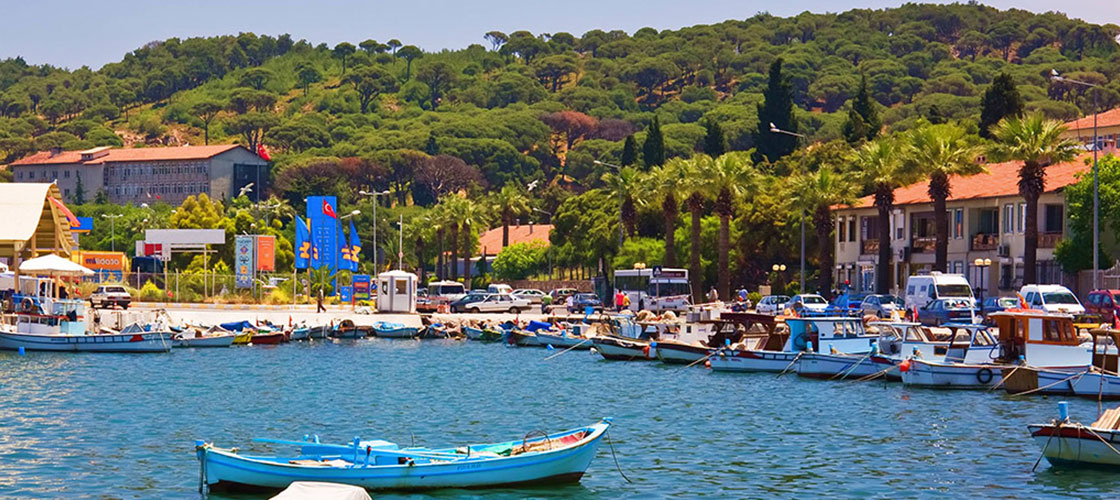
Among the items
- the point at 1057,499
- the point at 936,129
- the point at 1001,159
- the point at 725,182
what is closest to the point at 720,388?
the point at 1057,499

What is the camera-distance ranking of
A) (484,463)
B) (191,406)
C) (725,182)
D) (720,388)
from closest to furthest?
(484,463) → (191,406) → (720,388) → (725,182)

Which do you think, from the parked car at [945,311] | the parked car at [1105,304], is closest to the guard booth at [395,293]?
the parked car at [945,311]

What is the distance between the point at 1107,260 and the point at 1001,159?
6.70 metres

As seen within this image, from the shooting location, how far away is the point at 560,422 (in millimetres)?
37375

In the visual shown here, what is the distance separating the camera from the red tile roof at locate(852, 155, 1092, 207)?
2921 inches

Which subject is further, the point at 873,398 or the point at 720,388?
the point at 720,388

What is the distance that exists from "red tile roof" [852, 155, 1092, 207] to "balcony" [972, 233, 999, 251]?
2.08m

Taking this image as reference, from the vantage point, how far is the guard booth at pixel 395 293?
86375mm

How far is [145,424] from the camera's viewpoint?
3656 cm

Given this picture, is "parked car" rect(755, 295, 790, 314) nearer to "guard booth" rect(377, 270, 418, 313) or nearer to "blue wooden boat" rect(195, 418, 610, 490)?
"guard booth" rect(377, 270, 418, 313)

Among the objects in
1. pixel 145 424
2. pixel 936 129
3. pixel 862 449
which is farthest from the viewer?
pixel 936 129

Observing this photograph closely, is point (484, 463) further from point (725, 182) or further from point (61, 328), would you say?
point (725, 182)

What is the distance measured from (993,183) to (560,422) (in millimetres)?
48786

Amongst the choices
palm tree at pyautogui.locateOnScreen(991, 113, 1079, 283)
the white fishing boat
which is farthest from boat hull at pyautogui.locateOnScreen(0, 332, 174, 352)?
the white fishing boat
